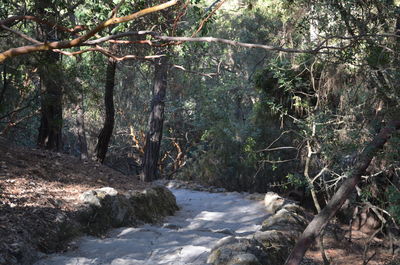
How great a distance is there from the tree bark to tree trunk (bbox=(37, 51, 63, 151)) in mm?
6317

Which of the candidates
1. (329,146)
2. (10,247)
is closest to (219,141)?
(329,146)

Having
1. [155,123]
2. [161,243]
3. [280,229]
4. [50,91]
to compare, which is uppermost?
[50,91]

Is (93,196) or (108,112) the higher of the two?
(108,112)

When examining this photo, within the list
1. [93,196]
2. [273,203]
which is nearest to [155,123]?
[273,203]

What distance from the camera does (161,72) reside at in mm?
17047

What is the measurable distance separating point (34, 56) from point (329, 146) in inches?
233

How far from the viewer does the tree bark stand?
4.41 meters

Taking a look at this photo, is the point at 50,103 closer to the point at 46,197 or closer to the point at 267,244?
the point at 46,197

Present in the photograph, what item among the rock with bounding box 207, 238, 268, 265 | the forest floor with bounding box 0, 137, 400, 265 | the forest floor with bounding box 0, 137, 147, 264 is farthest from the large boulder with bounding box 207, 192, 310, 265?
the forest floor with bounding box 0, 137, 147, 264

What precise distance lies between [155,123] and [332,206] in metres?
13.1

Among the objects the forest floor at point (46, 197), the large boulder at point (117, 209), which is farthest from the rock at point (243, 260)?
the large boulder at point (117, 209)

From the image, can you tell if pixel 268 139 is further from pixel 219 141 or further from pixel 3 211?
pixel 3 211

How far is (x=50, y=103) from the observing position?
9.46 m

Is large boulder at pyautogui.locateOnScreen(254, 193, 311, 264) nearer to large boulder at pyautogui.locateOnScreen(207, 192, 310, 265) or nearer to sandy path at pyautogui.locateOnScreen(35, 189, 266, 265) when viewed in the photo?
large boulder at pyautogui.locateOnScreen(207, 192, 310, 265)
